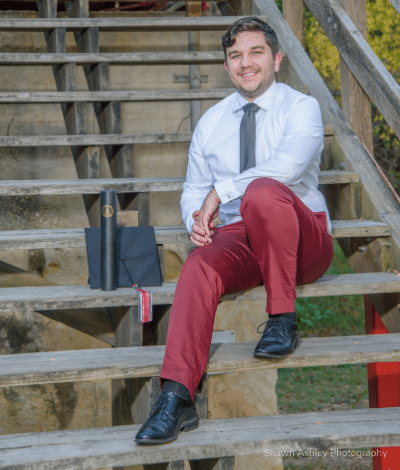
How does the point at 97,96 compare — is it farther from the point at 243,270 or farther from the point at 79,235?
the point at 243,270

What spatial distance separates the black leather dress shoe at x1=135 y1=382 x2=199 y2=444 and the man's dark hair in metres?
1.35

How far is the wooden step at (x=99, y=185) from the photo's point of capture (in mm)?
2723

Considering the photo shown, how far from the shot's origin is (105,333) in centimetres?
255

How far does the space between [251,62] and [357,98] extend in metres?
0.87

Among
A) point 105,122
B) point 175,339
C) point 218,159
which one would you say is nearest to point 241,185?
point 218,159

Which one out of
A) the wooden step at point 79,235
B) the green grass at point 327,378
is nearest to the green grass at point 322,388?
the green grass at point 327,378

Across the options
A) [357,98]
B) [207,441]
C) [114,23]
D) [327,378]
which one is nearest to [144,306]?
[207,441]

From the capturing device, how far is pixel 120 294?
219 centimetres

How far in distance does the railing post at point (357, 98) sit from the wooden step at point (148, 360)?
1222 mm

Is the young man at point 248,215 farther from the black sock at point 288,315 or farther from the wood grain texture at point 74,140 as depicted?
the wood grain texture at point 74,140

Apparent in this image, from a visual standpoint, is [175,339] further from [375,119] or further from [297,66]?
[375,119]

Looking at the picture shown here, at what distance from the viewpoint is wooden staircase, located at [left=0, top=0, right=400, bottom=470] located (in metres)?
1.71

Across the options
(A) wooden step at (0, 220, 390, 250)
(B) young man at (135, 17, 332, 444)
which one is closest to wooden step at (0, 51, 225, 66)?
(B) young man at (135, 17, 332, 444)

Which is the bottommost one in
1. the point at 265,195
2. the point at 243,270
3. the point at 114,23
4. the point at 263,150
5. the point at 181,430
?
the point at 181,430
